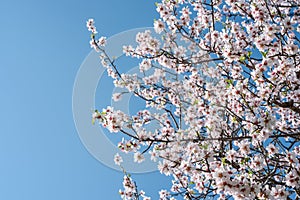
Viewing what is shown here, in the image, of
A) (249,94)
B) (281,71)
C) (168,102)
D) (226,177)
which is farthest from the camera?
(168,102)

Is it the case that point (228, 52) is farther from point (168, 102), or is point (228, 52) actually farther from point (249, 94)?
point (168, 102)

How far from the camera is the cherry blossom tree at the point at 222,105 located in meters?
3.56

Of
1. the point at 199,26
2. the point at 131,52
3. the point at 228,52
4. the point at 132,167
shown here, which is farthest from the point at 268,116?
the point at 132,167

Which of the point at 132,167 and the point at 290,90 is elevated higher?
the point at 132,167

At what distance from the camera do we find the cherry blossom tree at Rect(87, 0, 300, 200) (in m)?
3.56

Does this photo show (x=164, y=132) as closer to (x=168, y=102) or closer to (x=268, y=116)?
(x=268, y=116)

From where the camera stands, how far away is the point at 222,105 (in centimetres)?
461

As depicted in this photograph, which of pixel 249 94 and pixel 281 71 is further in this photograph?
pixel 249 94

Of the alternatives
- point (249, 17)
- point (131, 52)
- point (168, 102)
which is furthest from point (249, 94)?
point (131, 52)

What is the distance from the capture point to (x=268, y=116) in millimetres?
3260

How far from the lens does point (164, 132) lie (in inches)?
165

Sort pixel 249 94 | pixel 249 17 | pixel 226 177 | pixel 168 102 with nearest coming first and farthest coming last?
pixel 226 177, pixel 249 94, pixel 249 17, pixel 168 102

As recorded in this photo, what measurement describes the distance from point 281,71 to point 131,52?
9.19ft

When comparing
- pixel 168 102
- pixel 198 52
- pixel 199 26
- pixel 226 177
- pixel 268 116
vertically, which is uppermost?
pixel 198 52
